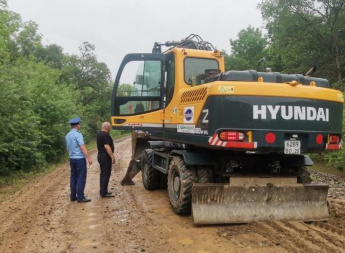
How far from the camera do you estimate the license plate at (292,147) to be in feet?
18.5

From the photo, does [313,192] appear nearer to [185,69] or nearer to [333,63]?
[185,69]

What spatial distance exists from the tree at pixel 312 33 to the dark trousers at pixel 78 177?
69.4 feet

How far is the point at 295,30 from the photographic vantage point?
2636 cm

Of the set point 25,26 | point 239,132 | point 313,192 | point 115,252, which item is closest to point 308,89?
point 239,132

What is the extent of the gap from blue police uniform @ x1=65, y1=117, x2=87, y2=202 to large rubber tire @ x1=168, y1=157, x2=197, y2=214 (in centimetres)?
213

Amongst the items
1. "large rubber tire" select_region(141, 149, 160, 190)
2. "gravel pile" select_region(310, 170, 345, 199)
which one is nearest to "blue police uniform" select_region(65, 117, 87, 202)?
"large rubber tire" select_region(141, 149, 160, 190)

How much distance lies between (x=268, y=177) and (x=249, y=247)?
5.19 ft

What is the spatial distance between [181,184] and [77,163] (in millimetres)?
2779

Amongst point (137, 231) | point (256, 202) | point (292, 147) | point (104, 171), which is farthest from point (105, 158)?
point (292, 147)

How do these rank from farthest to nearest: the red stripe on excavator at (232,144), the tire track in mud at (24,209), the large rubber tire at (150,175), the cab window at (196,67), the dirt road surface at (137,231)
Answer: the large rubber tire at (150,175)
the cab window at (196,67)
the tire track in mud at (24,209)
the red stripe on excavator at (232,144)
the dirt road surface at (137,231)

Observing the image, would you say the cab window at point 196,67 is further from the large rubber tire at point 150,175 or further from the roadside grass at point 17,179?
the roadside grass at point 17,179

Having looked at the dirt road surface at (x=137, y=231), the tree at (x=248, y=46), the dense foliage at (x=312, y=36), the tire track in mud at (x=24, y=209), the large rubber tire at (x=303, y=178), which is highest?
the tree at (x=248, y=46)

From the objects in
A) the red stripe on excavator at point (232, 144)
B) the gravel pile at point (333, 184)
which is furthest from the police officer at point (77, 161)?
the gravel pile at point (333, 184)

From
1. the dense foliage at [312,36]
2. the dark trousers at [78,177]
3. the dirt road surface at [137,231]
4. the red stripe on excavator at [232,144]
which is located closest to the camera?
the dirt road surface at [137,231]
